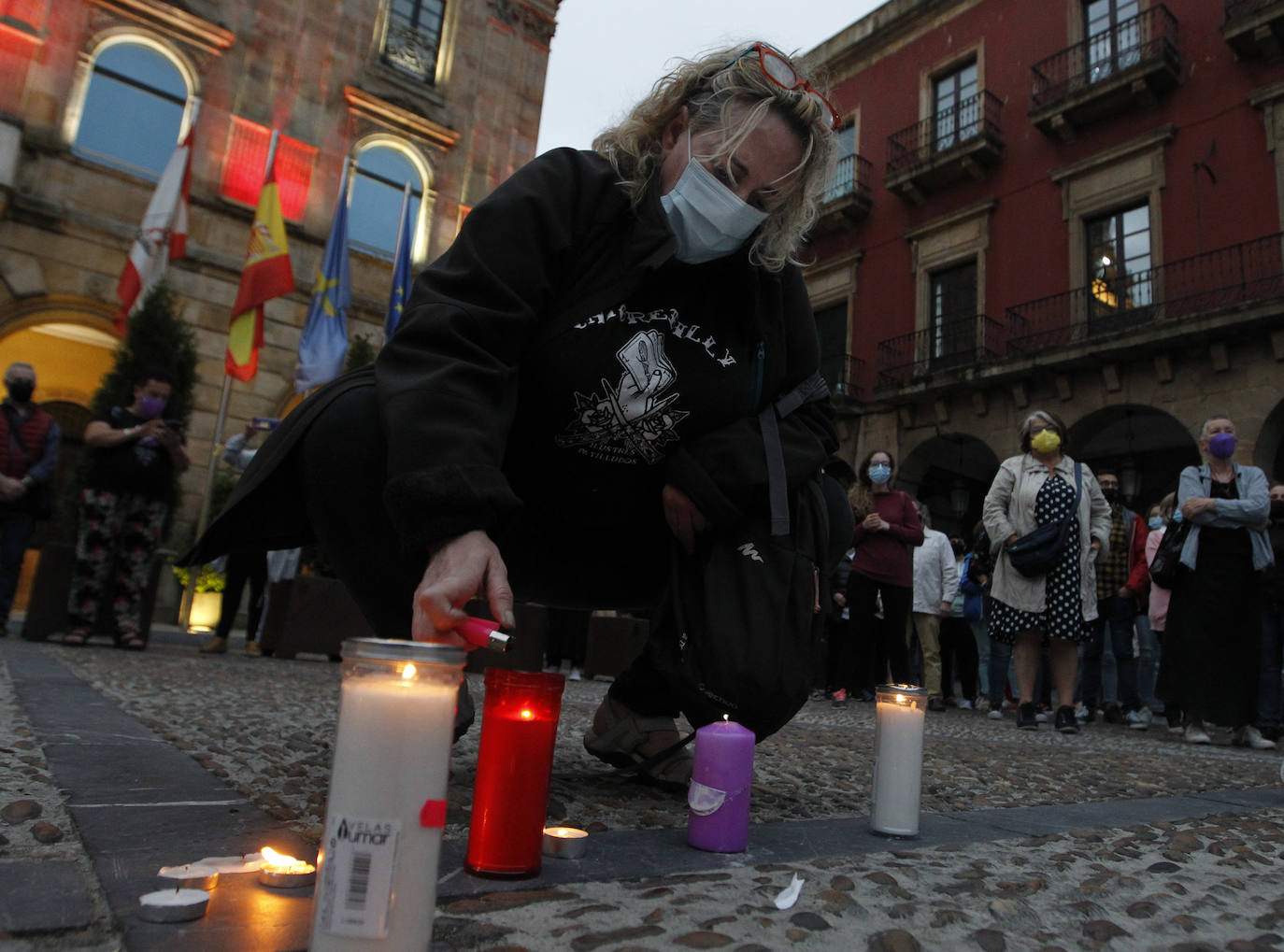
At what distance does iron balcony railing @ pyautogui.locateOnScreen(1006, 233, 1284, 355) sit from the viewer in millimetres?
10609

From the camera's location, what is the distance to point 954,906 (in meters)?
1.10

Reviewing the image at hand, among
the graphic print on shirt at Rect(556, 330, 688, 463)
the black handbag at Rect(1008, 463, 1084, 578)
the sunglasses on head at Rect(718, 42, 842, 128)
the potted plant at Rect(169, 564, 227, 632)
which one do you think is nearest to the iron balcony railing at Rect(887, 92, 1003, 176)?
the black handbag at Rect(1008, 463, 1084, 578)

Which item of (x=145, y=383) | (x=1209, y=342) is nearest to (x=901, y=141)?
(x=1209, y=342)

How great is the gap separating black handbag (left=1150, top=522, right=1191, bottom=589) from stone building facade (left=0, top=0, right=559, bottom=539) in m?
10.7

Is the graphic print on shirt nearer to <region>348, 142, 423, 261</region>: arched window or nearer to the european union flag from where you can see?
the european union flag

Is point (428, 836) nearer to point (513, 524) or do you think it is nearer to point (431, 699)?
point (431, 699)

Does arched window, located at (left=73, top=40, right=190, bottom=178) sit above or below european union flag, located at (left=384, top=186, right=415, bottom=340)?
above

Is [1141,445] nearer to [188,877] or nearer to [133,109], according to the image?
[188,877]

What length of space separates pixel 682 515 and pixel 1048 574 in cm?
356

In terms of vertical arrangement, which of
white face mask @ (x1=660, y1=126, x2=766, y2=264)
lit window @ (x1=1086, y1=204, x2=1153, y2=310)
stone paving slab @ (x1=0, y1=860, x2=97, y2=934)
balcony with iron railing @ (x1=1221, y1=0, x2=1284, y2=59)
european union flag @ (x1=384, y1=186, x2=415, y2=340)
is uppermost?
balcony with iron railing @ (x1=1221, y1=0, x2=1284, y2=59)

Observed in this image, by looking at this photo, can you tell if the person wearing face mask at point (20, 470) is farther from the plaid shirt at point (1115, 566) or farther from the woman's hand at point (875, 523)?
A: the plaid shirt at point (1115, 566)

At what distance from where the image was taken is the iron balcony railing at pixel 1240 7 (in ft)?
35.7

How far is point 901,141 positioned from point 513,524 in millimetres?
15957

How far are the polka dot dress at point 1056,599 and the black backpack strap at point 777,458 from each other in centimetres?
323
